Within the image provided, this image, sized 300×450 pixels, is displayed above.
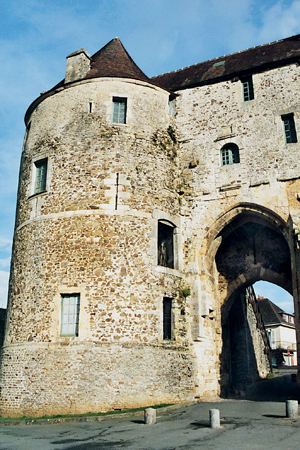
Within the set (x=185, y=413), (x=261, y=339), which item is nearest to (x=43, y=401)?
(x=185, y=413)

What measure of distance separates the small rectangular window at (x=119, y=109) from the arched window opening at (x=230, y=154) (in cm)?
359

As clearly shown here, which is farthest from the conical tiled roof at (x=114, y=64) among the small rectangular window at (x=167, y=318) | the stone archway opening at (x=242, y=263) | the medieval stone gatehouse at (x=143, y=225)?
the small rectangular window at (x=167, y=318)

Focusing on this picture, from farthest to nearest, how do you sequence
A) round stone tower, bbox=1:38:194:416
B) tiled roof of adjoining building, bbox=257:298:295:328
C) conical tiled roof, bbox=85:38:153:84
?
tiled roof of adjoining building, bbox=257:298:295:328, conical tiled roof, bbox=85:38:153:84, round stone tower, bbox=1:38:194:416

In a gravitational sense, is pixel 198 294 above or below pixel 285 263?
below

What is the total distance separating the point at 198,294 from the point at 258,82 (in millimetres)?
7553

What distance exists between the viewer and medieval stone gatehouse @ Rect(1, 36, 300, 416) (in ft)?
39.9

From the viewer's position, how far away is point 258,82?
15227 mm

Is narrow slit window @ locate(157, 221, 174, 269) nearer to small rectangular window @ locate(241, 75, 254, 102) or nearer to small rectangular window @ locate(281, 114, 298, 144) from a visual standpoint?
small rectangular window @ locate(281, 114, 298, 144)

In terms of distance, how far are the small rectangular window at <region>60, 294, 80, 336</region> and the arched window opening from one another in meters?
6.72

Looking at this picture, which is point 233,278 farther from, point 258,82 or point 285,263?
point 258,82

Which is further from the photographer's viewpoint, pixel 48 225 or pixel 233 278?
pixel 233 278

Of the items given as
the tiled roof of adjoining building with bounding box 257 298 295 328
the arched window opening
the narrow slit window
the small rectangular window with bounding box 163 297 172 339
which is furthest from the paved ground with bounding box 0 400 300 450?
the tiled roof of adjoining building with bounding box 257 298 295 328

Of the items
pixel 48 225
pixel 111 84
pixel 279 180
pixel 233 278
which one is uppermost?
pixel 111 84

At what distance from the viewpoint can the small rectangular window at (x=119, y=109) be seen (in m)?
14.6
